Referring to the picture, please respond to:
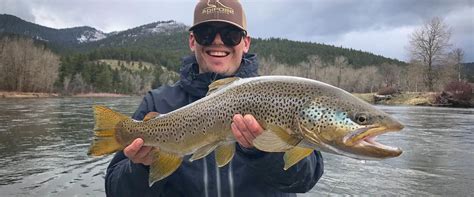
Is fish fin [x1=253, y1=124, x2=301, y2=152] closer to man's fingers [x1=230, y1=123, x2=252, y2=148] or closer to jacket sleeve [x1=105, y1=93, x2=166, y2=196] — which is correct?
man's fingers [x1=230, y1=123, x2=252, y2=148]

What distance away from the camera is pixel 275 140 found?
2486mm

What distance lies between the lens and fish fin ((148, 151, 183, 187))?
9.61 ft

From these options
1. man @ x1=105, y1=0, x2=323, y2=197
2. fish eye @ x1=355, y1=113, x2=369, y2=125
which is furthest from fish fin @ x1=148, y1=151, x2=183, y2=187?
fish eye @ x1=355, y1=113, x2=369, y2=125

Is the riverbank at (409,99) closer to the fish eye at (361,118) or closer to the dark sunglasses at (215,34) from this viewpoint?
the dark sunglasses at (215,34)

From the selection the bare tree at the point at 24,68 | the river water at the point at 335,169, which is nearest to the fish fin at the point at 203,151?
the river water at the point at 335,169

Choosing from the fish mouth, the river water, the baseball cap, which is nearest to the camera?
the fish mouth

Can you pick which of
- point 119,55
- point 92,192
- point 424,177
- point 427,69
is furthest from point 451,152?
point 119,55

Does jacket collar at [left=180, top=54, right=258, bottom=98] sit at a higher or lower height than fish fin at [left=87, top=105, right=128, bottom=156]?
higher

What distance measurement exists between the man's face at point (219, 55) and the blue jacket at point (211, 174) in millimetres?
75

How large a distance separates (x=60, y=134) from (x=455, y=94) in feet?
141

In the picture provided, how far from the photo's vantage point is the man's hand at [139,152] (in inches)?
115

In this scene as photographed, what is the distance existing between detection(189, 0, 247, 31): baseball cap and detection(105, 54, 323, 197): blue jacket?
0.41 metres

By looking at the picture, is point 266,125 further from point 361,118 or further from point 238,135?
point 361,118

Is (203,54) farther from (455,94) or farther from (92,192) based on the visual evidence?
(455,94)
